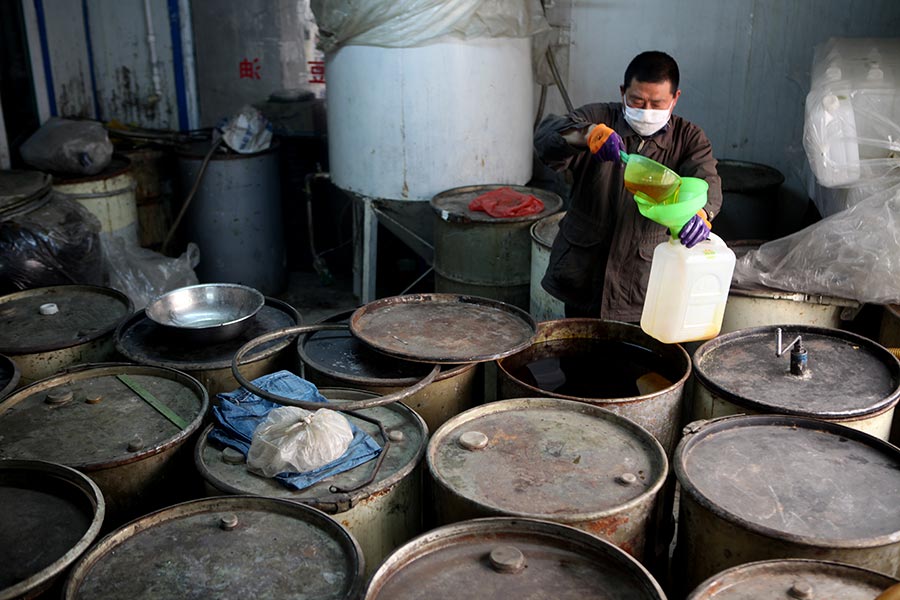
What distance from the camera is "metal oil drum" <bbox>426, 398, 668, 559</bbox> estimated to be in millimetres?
2086

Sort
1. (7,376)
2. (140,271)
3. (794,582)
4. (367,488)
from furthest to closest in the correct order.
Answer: (140,271) < (7,376) < (367,488) < (794,582)

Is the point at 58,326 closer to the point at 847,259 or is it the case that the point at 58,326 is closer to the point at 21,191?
the point at 21,191

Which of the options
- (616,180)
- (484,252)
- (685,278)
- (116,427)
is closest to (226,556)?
(116,427)

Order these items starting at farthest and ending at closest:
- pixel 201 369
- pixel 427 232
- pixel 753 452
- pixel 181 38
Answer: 1. pixel 181 38
2. pixel 427 232
3. pixel 201 369
4. pixel 753 452

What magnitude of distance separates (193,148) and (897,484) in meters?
5.36

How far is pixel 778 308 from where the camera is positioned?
3.40 metres

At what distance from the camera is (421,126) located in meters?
5.02

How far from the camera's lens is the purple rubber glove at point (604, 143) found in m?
2.77

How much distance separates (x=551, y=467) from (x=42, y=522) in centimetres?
136

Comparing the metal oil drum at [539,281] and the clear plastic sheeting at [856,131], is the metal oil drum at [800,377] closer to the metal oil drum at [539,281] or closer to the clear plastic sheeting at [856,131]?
the clear plastic sheeting at [856,131]

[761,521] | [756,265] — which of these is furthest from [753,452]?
[756,265]

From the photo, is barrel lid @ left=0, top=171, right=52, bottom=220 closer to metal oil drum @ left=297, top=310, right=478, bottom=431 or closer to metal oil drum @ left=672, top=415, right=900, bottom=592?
metal oil drum @ left=297, top=310, right=478, bottom=431

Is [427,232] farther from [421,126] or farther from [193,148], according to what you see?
[193,148]

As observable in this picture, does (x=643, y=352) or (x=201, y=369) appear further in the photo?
(x=643, y=352)
